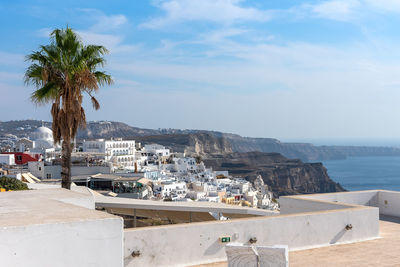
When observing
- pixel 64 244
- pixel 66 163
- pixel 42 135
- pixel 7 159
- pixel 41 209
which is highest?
pixel 42 135

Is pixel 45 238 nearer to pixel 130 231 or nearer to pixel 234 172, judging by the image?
pixel 130 231

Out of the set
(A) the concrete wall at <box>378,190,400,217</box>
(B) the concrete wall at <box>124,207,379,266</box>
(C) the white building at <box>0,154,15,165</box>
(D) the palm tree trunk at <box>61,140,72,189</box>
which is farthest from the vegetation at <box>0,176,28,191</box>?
(C) the white building at <box>0,154,15,165</box>

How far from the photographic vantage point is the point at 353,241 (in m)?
8.79

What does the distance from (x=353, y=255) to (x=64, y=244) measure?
196 inches

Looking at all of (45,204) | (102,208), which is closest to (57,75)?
(102,208)

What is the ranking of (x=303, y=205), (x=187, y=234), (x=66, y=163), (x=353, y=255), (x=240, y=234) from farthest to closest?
(x=66, y=163) → (x=303, y=205) → (x=353, y=255) → (x=240, y=234) → (x=187, y=234)

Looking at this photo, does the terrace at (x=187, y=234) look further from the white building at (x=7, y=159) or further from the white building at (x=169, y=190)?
the white building at (x=7, y=159)

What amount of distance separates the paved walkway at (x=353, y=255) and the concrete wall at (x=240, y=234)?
7.6 inches

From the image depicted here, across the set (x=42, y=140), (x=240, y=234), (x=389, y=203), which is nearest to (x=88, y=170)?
(x=42, y=140)

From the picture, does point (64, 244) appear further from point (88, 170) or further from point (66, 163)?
point (88, 170)

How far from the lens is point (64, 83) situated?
12.7 m

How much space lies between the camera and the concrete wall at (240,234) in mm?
6711

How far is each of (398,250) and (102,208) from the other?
654cm

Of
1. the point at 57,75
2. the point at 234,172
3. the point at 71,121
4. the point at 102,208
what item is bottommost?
the point at 234,172
